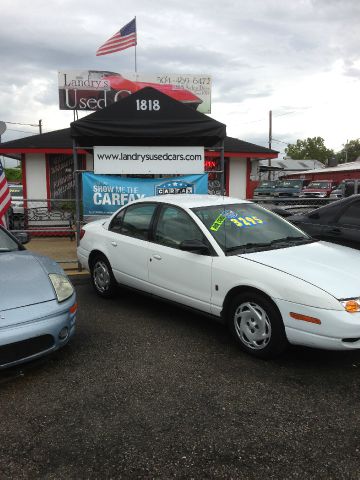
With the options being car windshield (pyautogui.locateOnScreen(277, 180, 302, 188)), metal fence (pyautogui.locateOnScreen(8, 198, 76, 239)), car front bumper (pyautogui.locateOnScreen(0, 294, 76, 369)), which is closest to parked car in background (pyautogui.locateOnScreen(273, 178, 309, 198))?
car windshield (pyautogui.locateOnScreen(277, 180, 302, 188))

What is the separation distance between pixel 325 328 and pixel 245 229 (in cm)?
149

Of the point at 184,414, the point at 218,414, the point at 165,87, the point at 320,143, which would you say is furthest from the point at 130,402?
the point at 320,143

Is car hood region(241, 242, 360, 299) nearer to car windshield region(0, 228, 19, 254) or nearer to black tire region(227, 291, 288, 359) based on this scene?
black tire region(227, 291, 288, 359)

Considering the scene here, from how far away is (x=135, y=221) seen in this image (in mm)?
5305

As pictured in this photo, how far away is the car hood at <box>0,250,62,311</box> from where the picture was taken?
11.0ft

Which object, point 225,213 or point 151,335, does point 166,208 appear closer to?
point 225,213

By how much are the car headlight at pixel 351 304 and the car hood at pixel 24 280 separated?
7.85ft

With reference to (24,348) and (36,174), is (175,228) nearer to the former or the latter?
(24,348)

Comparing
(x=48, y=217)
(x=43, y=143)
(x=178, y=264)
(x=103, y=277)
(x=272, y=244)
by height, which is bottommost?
(x=103, y=277)

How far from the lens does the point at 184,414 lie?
2.97m

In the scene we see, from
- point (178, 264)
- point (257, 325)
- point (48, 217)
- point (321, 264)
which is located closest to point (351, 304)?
point (321, 264)

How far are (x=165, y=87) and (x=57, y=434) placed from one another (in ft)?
53.7

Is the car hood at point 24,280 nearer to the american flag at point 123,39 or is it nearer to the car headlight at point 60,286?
the car headlight at point 60,286

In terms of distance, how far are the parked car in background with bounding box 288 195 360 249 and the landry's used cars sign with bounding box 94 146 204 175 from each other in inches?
92.2
